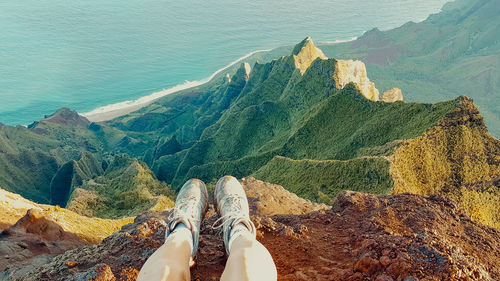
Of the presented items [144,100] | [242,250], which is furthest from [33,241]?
[144,100]

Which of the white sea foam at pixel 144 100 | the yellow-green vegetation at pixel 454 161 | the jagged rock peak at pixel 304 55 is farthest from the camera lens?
the white sea foam at pixel 144 100

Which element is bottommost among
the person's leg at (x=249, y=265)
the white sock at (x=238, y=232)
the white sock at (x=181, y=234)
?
the white sock at (x=181, y=234)

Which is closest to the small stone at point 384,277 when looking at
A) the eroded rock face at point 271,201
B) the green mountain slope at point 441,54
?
the eroded rock face at point 271,201

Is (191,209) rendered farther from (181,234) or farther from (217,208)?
(181,234)

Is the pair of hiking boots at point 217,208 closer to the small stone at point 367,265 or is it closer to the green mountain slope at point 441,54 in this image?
the small stone at point 367,265

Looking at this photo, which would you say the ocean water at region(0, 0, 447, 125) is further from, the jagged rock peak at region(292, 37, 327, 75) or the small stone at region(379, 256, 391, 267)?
the small stone at region(379, 256, 391, 267)

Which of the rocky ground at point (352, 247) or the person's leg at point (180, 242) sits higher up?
the person's leg at point (180, 242)

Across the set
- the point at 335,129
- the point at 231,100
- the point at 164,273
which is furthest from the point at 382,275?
the point at 231,100
